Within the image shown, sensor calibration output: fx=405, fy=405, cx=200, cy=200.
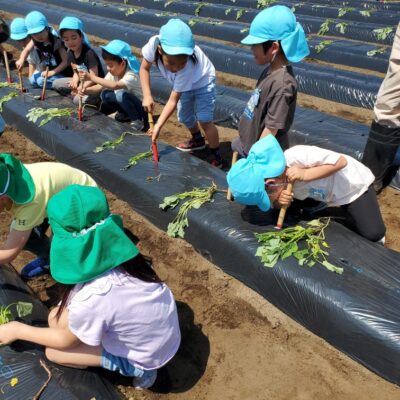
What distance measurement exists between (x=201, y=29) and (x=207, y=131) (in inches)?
313

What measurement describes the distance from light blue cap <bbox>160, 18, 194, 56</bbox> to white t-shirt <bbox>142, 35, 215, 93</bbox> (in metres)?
0.32

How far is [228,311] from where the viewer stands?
3.17 metres

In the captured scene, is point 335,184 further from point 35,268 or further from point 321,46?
point 321,46

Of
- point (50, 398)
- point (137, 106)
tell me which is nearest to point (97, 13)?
point (137, 106)

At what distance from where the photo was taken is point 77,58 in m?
6.05

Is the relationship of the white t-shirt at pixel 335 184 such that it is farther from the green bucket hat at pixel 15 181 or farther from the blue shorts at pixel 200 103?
the green bucket hat at pixel 15 181

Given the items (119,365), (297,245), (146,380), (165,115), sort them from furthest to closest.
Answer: (165,115) → (297,245) → (146,380) → (119,365)

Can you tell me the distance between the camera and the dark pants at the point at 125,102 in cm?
578

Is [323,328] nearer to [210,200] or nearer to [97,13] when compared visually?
[210,200]

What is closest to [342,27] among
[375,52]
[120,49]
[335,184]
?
[375,52]

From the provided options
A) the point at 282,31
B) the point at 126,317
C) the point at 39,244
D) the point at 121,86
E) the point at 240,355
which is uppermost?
the point at 282,31

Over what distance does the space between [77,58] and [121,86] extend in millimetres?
980

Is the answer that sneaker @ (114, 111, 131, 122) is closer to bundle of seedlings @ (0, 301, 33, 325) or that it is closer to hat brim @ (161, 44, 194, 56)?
hat brim @ (161, 44, 194, 56)

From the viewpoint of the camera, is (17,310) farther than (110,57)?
No
